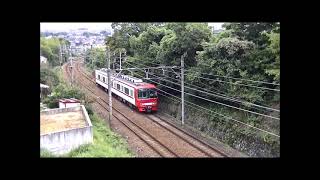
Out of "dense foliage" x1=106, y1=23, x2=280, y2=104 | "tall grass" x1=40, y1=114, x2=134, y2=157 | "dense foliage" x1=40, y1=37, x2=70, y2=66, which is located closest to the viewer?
"tall grass" x1=40, y1=114, x2=134, y2=157

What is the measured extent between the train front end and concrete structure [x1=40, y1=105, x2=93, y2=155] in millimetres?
2650

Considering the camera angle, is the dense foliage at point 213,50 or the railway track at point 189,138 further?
the dense foliage at point 213,50

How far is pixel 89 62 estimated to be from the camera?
56.9ft

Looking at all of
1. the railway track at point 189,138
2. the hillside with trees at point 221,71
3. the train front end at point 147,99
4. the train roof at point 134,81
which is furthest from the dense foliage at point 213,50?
the railway track at point 189,138

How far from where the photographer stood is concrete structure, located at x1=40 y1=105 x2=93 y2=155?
284 inches

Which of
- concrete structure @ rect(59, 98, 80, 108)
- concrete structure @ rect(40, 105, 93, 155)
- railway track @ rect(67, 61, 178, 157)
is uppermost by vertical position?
concrete structure @ rect(59, 98, 80, 108)

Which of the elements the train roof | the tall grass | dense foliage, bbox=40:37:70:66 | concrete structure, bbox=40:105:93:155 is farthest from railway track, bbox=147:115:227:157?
dense foliage, bbox=40:37:70:66

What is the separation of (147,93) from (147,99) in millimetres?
187

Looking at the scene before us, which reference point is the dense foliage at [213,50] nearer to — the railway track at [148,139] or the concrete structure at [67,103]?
the railway track at [148,139]

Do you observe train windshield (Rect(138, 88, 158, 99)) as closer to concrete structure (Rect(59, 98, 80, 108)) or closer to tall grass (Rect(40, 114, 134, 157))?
tall grass (Rect(40, 114, 134, 157))

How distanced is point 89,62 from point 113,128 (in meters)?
6.58

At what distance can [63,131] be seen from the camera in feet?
24.7

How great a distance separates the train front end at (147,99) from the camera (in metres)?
12.9
